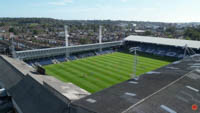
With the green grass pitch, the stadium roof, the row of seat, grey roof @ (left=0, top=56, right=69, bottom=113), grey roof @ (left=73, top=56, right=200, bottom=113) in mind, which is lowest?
the green grass pitch

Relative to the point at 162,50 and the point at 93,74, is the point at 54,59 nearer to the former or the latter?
the point at 93,74

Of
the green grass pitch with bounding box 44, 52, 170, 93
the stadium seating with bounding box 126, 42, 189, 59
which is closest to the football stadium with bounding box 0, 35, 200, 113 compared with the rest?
the green grass pitch with bounding box 44, 52, 170, 93

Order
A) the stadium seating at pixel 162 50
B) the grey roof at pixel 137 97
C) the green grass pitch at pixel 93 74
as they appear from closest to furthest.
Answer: the grey roof at pixel 137 97
the green grass pitch at pixel 93 74
the stadium seating at pixel 162 50

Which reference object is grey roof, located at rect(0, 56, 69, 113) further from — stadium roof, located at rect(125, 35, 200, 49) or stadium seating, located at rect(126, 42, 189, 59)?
stadium roof, located at rect(125, 35, 200, 49)

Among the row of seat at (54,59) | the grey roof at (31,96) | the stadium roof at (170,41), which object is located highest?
the stadium roof at (170,41)

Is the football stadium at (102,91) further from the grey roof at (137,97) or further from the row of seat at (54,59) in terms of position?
the row of seat at (54,59)

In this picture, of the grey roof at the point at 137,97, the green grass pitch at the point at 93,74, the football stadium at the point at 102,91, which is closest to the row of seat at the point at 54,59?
the green grass pitch at the point at 93,74

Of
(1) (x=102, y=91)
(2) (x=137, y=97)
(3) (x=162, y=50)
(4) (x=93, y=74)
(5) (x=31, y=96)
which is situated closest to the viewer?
(2) (x=137, y=97)

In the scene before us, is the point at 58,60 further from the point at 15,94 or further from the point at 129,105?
the point at 129,105

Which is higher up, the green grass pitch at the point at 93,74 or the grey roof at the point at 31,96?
the grey roof at the point at 31,96

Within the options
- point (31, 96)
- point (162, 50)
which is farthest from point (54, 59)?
point (162, 50)

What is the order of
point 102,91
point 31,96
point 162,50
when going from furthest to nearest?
point 162,50 → point 31,96 → point 102,91

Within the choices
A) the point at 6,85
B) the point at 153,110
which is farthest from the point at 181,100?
the point at 6,85
